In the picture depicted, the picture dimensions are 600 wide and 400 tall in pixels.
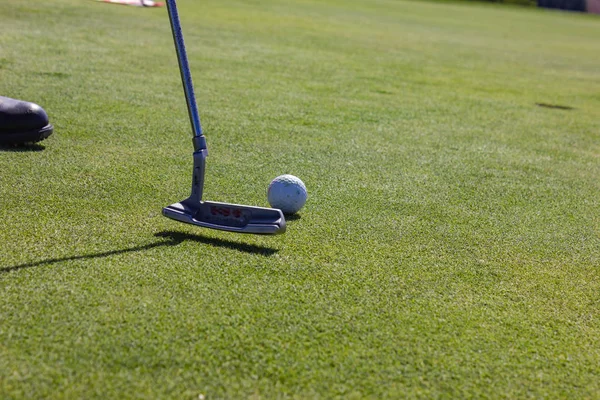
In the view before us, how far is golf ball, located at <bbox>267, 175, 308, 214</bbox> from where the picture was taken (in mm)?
3748

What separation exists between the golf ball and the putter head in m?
0.41

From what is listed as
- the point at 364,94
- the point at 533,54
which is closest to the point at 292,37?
the point at 364,94

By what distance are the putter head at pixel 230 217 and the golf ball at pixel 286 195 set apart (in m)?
0.41

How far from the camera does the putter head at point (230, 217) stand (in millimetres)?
3262

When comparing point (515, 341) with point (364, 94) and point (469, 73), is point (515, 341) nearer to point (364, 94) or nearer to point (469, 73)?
point (364, 94)

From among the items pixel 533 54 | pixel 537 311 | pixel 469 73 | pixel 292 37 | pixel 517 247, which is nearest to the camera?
pixel 537 311

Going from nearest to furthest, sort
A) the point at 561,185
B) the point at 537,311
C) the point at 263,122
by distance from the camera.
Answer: the point at 537,311
the point at 561,185
the point at 263,122

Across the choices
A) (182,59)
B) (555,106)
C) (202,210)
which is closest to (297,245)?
(202,210)

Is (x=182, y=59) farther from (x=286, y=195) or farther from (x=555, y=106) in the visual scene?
(x=555, y=106)

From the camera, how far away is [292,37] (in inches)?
479

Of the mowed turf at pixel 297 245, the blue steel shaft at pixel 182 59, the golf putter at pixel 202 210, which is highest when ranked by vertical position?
the blue steel shaft at pixel 182 59

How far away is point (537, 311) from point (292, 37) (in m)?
9.97

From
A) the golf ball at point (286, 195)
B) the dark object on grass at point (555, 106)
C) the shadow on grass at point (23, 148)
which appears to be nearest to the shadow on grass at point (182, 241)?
the golf ball at point (286, 195)

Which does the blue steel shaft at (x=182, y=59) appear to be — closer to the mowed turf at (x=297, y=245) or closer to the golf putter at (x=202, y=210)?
the golf putter at (x=202, y=210)
